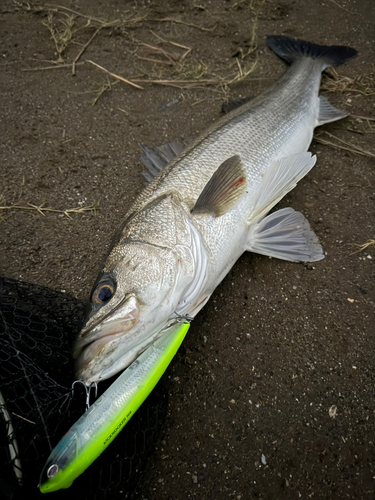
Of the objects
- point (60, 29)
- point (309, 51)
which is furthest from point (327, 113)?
point (60, 29)

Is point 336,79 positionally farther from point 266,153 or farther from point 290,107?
point 266,153

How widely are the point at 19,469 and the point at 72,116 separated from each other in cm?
329

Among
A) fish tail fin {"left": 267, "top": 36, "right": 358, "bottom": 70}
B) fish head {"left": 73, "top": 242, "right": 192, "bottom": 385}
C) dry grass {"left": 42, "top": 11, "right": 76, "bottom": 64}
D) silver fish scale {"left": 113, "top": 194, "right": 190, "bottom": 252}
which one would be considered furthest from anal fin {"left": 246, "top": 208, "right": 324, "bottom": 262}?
dry grass {"left": 42, "top": 11, "right": 76, "bottom": 64}

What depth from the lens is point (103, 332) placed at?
190cm

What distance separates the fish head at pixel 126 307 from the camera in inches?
73.8

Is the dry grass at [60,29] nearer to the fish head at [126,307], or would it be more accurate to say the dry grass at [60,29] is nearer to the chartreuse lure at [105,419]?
the fish head at [126,307]

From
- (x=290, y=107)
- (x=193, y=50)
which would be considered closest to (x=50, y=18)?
(x=193, y=50)

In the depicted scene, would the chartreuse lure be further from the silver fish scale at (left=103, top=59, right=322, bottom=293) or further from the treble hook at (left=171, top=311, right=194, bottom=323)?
the silver fish scale at (left=103, top=59, right=322, bottom=293)

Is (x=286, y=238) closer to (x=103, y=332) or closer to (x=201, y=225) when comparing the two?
(x=201, y=225)

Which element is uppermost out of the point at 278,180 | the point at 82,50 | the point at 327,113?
the point at 82,50

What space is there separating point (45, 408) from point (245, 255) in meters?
1.68

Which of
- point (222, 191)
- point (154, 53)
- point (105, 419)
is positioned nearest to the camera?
point (105, 419)

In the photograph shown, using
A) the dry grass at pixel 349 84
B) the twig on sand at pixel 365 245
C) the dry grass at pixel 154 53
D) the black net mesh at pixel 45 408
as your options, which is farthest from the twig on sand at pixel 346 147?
the black net mesh at pixel 45 408

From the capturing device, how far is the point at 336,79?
4.14 m
